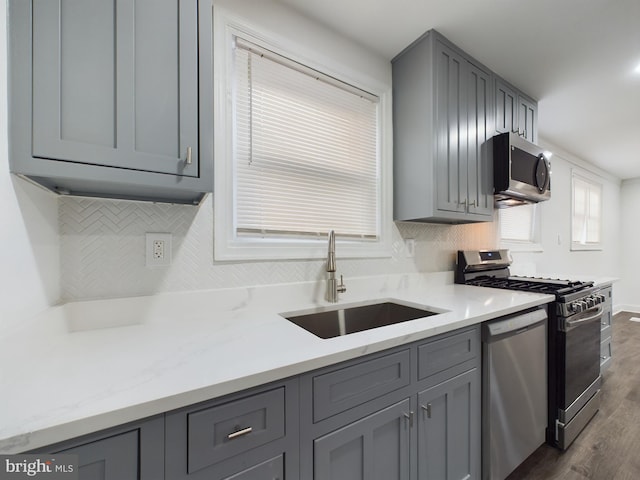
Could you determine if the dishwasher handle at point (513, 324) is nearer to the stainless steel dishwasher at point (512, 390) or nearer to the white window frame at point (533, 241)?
the stainless steel dishwasher at point (512, 390)

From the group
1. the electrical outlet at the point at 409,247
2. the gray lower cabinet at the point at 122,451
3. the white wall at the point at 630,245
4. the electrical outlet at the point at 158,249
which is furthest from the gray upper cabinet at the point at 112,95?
the white wall at the point at 630,245

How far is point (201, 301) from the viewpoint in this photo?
1233 mm

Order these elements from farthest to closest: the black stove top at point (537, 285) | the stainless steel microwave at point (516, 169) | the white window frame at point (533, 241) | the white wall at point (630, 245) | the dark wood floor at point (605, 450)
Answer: the white wall at point (630, 245) → the white window frame at point (533, 241) → the stainless steel microwave at point (516, 169) → the black stove top at point (537, 285) → the dark wood floor at point (605, 450)

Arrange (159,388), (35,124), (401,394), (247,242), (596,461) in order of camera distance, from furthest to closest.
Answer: (596,461) → (247,242) → (401,394) → (35,124) → (159,388)

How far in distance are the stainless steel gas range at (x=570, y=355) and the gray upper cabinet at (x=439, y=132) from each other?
2.31 ft

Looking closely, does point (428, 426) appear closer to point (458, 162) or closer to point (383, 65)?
point (458, 162)

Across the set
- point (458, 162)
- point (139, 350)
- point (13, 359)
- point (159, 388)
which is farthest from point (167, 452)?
point (458, 162)

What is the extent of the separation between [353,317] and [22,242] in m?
1.37

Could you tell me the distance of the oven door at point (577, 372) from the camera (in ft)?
5.48

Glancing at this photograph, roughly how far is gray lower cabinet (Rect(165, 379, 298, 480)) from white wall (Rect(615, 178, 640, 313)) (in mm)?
7311

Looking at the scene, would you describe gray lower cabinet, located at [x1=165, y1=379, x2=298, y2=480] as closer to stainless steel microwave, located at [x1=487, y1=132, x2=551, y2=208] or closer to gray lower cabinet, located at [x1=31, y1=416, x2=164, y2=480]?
gray lower cabinet, located at [x1=31, y1=416, x2=164, y2=480]

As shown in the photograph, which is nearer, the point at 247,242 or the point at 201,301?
the point at 201,301

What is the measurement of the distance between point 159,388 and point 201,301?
65cm

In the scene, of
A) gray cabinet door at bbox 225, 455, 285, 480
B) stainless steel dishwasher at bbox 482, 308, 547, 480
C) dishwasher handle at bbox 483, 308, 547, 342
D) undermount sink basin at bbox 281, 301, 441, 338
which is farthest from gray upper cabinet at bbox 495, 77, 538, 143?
gray cabinet door at bbox 225, 455, 285, 480
